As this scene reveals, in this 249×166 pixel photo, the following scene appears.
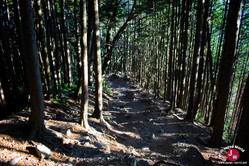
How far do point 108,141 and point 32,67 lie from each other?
3486 mm

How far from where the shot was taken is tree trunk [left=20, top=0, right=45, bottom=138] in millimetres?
3061

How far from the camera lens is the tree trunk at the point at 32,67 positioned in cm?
306

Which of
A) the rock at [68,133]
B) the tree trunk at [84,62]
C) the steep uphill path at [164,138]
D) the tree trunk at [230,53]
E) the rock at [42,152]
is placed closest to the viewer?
the rock at [42,152]

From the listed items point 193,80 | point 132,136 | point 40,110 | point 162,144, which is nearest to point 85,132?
point 40,110

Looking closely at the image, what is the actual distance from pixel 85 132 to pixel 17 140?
1939 millimetres

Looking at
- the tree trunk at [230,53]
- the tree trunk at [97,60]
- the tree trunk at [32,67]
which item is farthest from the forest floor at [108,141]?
the tree trunk at [230,53]

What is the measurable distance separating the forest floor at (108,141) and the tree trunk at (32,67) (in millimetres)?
368

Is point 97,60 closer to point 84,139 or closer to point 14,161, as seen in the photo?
point 84,139

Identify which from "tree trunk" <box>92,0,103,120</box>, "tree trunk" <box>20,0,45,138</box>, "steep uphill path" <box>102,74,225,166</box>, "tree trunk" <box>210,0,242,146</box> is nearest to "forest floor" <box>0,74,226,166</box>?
"steep uphill path" <box>102,74,225,166</box>

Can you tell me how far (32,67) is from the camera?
3.27m

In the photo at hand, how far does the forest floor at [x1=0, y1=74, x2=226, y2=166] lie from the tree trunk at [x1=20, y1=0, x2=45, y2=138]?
37 cm

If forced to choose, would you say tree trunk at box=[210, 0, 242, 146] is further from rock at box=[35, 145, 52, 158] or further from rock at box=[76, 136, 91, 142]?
rock at box=[35, 145, 52, 158]

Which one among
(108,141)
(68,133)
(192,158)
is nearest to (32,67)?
(68,133)

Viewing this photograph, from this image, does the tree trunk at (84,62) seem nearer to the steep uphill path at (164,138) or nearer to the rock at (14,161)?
the steep uphill path at (164,138)
